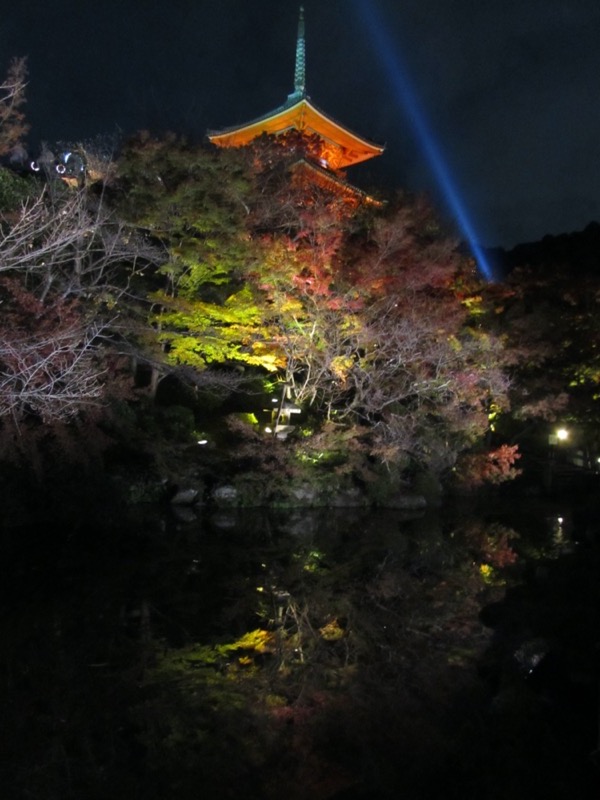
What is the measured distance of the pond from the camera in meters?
4.14

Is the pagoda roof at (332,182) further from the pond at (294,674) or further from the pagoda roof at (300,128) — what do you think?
the pond at (294,674)

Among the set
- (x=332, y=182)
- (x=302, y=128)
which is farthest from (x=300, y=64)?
(x=332, y=182)

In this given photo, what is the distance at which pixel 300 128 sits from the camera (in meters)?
25.9

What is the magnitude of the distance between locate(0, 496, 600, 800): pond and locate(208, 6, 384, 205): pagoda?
16.7m

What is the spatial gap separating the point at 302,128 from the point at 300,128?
0.09 meters

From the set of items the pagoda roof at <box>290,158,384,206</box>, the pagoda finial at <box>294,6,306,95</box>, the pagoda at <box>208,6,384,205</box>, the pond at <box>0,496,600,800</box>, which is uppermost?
the pagoda finial at <box>294,6,306,95</box>

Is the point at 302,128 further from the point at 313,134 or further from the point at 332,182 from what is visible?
the point at 332,182

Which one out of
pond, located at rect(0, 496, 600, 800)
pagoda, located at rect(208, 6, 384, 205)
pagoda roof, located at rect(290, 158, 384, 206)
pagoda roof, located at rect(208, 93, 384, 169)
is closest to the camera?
pond, located at rect(0, 496, 600, 800)

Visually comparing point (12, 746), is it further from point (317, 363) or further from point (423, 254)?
point (423, 254)

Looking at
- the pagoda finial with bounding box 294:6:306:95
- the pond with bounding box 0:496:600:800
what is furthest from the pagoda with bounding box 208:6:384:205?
the pond with bounding box 0:496:600:800

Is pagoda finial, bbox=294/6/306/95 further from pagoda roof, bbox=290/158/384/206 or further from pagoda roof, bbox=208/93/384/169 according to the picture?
pagoda roof, bbox=290/158/384/206

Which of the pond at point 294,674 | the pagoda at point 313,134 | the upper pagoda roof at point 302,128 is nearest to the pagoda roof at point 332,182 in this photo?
the pagoda at point 313,134

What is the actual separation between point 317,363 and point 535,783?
11551 mm

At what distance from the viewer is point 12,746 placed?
4324 mm
